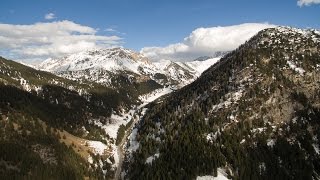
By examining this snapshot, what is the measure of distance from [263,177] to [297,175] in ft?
55.7

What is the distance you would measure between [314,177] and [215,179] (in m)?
49.3

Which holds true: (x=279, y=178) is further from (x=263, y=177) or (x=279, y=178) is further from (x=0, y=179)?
(x=0, y=179)

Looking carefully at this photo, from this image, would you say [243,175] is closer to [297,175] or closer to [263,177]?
[263,177]

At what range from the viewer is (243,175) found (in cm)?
19925

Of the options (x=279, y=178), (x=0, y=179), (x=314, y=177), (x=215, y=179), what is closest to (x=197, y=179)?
(x=215, y=179)

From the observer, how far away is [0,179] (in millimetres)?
199375

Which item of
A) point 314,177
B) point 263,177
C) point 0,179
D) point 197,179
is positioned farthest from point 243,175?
point 0,179

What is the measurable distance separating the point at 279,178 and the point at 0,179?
137m

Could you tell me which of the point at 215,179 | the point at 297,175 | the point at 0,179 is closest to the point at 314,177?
the point at 297,175

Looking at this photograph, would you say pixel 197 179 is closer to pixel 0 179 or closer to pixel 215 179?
pixel 215 179

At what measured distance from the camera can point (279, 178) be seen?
198 metres

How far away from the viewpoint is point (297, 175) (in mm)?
199375

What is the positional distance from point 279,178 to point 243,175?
57.0ft

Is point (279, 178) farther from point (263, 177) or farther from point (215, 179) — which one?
point (215, 179)
